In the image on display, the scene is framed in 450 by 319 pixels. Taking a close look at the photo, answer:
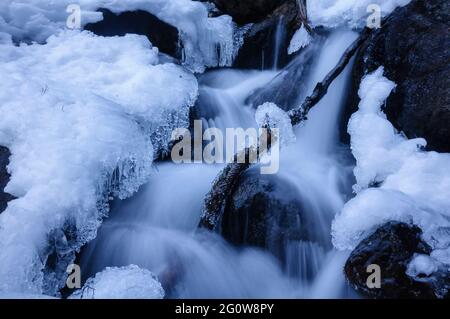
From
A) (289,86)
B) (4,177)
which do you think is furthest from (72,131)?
(289,86)

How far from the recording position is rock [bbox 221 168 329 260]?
11.5 feet

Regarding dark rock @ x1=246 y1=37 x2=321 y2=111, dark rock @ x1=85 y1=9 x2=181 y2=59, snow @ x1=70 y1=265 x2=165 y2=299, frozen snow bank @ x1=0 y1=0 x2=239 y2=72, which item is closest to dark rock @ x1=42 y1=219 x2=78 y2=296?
snow @ x1=70 y1=265 x2=165 y2=299

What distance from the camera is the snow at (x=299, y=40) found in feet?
17.5

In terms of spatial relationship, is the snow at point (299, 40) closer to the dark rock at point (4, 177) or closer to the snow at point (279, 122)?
the snow at point (279, 122)

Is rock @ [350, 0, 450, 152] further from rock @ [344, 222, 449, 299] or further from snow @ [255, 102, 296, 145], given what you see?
rock @ [344, 222, 449, 299]

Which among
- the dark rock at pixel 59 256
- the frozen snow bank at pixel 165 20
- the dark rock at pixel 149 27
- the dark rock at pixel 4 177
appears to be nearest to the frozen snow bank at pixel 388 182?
the dark rock at pixel 59 256

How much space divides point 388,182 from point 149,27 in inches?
160

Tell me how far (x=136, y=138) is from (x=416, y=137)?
2.60 meters

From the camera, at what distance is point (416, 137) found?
375 centimetres

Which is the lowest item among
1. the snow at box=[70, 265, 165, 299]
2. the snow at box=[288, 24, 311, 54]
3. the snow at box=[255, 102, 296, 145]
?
the snow at box=[70, 265, 165, 299]

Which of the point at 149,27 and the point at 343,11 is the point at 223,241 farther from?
the point at 149,27

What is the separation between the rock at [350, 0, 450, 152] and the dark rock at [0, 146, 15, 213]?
344 cm
